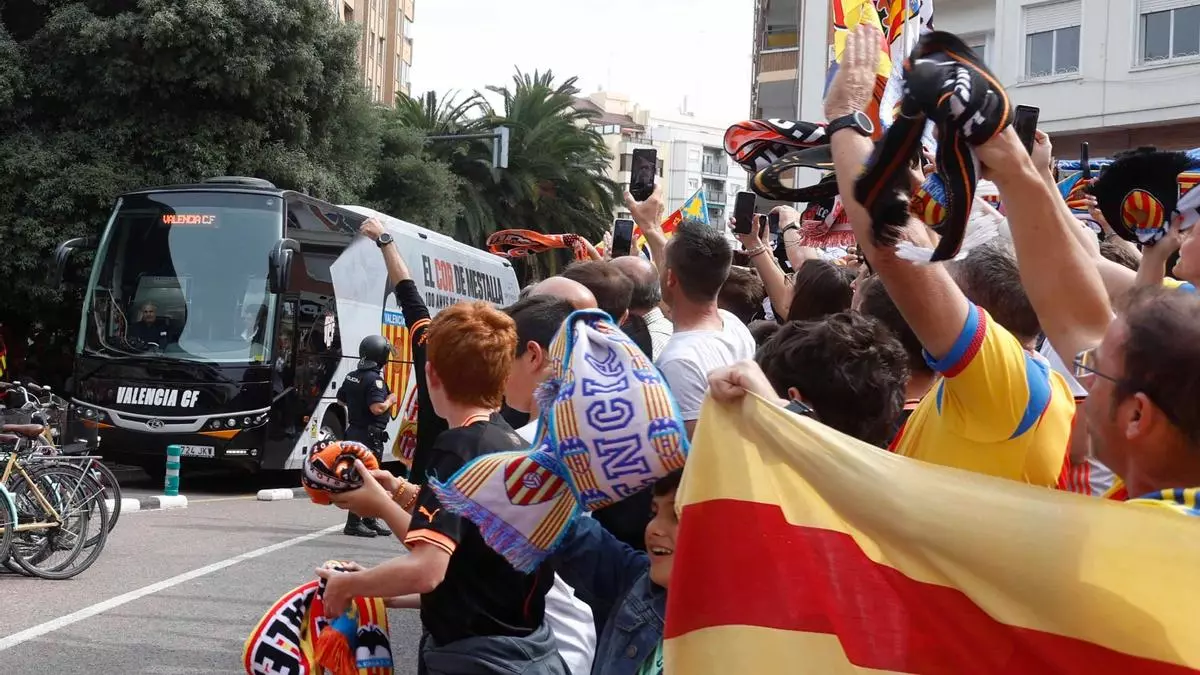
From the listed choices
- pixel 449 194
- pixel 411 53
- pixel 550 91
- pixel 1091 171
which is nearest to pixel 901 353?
pixel 1091 171

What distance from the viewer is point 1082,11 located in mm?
25438

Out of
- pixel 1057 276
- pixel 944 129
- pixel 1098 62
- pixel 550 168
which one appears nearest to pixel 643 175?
pixel 1057 276

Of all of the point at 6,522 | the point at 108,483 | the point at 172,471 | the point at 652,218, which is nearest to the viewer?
the point at 652,218

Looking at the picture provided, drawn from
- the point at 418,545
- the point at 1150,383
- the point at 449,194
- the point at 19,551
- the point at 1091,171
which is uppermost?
the point at 449,194

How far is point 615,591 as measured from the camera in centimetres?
310

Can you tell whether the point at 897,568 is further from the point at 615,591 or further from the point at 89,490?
the point at 89,490

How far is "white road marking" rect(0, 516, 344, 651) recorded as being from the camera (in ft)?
24.1

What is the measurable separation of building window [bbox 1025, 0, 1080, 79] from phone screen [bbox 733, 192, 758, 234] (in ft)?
69.5

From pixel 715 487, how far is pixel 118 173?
2053 centimetres

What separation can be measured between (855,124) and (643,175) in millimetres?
3656

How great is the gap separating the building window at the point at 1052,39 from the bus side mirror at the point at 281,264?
16608 mm

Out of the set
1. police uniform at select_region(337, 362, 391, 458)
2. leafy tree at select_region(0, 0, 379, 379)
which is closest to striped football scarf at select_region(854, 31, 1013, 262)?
police uniform at select_region(337, 362, 391, 458)

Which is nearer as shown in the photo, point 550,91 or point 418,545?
point 418,545

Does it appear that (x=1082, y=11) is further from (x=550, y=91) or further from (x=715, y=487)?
(x=715, y=487)
